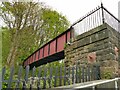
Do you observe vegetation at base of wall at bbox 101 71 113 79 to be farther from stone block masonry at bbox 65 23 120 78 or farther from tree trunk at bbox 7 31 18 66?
tree trunk at bbox 7 31 18 66

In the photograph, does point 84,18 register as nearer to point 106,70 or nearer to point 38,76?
point 106,70

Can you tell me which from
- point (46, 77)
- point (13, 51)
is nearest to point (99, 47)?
point (46, 77)

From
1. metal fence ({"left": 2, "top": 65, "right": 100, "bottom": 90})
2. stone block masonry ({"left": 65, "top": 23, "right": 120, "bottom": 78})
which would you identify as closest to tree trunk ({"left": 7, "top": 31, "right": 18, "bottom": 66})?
stone block masonry ({"left": 65, "top": 23, "right": 120, "bottom": 78})

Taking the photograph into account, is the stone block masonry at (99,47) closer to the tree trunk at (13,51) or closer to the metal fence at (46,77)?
the metal fence at (46,77)

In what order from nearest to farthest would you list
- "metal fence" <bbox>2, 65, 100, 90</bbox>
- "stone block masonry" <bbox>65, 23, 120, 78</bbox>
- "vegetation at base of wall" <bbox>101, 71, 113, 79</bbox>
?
→ "metal fence" <bbox>2, 65, 100, 90</bbox>
"vegetation at base of wall" <bbox>101, 71, 113, 79</bbox>
"stone block masonry" <bbox>65, 23, 120, 78</bbox>

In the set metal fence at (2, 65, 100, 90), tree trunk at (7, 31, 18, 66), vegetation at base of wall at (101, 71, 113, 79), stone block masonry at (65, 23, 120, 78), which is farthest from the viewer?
tree trunk at (7, 31, 18, 66)

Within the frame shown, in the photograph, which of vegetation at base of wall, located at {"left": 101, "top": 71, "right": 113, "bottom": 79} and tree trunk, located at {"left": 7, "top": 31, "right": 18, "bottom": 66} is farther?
tree trunk, located at {"left": 7, "top": 31, "right": 18, "bottom": 66}

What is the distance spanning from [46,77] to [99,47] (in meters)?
3.13

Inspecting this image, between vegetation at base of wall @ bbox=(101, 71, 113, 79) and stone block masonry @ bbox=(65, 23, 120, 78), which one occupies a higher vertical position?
stone block masonry @ bbox=(65, 23, 120, 78)

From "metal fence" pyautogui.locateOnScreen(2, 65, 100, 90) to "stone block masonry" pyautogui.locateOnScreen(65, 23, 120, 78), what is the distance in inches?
19.7

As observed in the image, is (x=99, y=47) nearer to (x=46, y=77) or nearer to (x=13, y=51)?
(x=46, y=77)

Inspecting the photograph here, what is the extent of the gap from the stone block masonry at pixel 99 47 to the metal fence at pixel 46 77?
0.50 meters

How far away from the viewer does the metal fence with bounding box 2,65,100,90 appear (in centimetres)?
296

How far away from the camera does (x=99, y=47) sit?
6.09 metres
